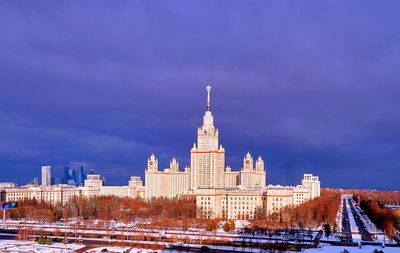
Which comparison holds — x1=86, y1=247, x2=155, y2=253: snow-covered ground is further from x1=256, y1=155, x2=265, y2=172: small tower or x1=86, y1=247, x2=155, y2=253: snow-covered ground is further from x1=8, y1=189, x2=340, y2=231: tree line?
x1=256, y1=155, x2=265, y2=172: small tower

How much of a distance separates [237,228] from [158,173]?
3510 cm

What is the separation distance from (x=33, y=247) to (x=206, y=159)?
4206cm

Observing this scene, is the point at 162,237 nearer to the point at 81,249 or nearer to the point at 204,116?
the point at 81,249

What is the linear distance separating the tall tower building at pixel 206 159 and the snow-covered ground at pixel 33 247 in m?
39.1

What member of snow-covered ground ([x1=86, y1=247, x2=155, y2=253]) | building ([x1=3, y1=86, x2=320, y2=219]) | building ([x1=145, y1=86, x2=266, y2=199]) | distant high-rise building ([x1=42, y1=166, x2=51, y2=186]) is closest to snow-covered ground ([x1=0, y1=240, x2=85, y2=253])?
snow-covered ground ([x1=86, y1=247, x2=155, y2=253])

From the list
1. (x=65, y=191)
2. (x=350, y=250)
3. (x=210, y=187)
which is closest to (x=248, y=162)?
(x=210, y=187)

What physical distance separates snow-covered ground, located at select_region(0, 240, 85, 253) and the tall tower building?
3911 centimetres

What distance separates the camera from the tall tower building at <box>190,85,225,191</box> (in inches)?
2813

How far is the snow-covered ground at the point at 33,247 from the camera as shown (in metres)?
30.1

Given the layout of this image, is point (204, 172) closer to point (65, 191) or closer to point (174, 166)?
point (174, 166)

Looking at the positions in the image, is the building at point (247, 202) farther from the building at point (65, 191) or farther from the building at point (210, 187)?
the building at point (65, 191)

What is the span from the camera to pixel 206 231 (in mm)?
42844

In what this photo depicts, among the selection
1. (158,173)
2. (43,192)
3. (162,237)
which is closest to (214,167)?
(158,173)

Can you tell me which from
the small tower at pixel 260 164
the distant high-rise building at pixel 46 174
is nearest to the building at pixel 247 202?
the small tower at pixel 260 164
